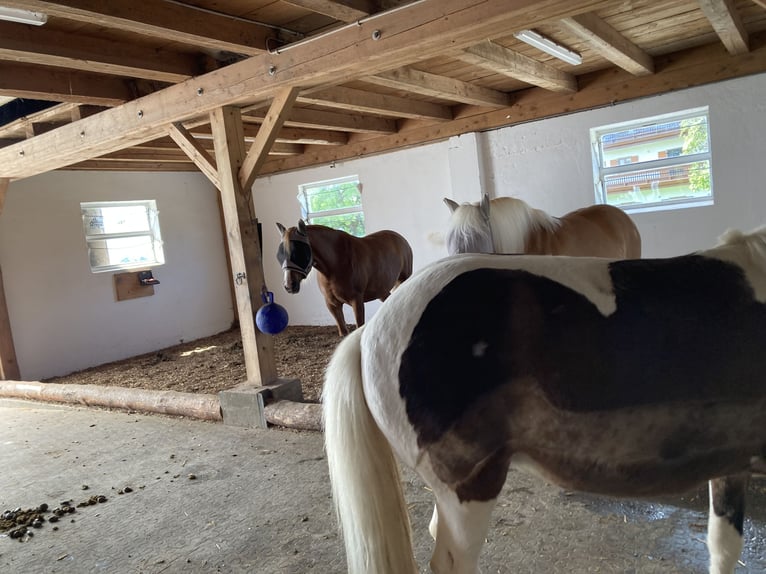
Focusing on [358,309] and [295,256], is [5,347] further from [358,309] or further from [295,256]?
[358,309]

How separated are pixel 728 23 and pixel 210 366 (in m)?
5.88

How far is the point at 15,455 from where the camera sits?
150 inches

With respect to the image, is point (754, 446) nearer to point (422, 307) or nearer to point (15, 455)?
point (422, 307)

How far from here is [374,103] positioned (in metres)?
5.04

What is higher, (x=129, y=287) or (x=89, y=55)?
(x=89, y=55)

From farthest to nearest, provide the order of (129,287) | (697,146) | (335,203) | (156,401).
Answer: (335,203) < (129,287) < (697,146) < (156,401)

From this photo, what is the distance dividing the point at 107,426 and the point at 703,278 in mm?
4434

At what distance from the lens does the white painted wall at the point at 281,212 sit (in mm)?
4820

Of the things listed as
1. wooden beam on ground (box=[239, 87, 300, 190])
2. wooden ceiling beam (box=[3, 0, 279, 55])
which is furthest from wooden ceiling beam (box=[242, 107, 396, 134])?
wooden ceiling beam (box=[3, 0, 279, 55])

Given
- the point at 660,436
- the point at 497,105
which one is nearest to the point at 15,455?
the point at 660,436

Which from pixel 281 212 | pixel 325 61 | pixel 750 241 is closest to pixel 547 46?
pixel 325 61

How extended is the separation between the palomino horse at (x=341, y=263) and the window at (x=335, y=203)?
5.61 ft

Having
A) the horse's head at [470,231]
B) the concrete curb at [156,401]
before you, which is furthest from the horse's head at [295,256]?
the horse's head at [470,231]

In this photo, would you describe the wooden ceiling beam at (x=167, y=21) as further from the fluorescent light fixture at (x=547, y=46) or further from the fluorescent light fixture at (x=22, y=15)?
the fluorescent light fixture at (x=547, y=46)
